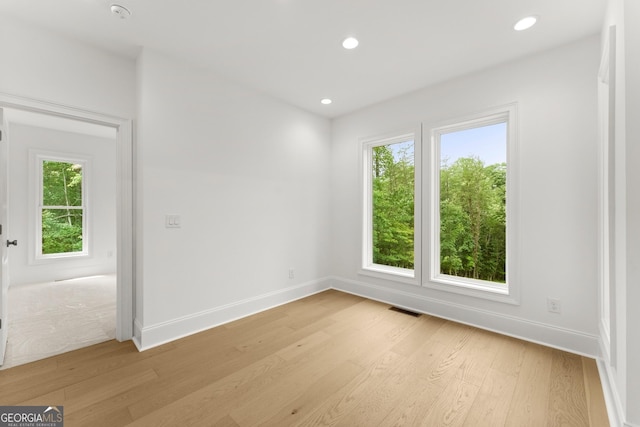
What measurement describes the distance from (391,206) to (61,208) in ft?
19.4

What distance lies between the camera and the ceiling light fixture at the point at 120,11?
1.94 meters

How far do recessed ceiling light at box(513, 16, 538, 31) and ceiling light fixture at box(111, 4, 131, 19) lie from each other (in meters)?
2.99

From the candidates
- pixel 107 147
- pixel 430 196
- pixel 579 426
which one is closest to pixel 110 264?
pixel 107 147

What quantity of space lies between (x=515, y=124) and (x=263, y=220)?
2.87 m

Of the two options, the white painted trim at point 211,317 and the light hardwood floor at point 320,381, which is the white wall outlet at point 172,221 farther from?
the light hardwood floor at point 320,381

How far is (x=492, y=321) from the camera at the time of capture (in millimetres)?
2711

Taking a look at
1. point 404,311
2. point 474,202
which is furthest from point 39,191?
point 474,202

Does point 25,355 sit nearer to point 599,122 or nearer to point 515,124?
point 515,124

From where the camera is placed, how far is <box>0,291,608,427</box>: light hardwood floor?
1.61 m

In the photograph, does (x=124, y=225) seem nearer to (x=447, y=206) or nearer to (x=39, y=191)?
(x=447, y=206)

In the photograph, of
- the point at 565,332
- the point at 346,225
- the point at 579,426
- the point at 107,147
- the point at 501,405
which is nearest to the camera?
the point at 579,426

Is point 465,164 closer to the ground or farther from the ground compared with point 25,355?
farther from the ground

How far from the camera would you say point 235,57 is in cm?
259

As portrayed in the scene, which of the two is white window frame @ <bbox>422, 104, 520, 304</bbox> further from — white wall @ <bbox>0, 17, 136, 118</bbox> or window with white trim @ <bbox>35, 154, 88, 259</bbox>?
window with white trim @ <bbox>35, 154, 88, 259</bbox>
